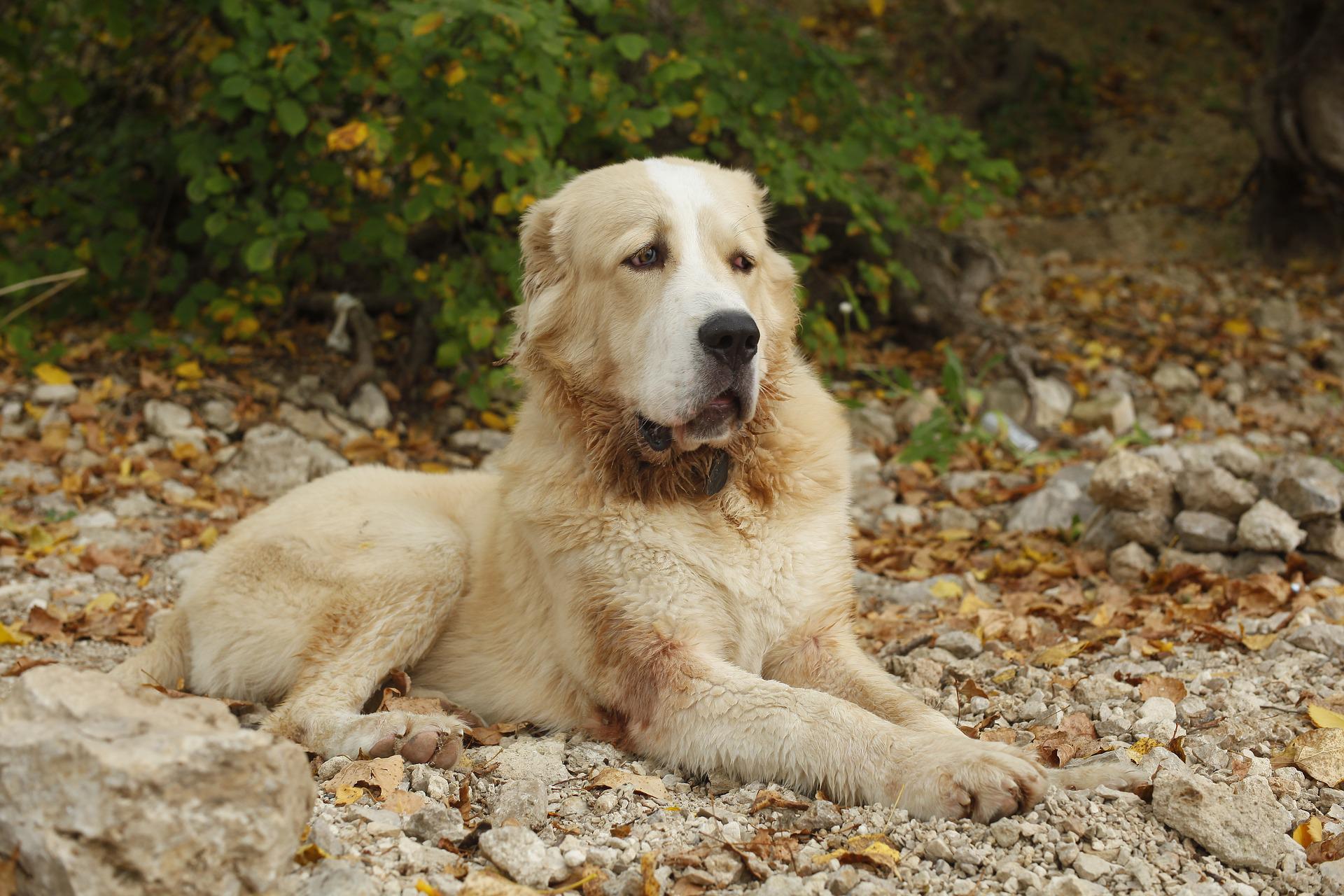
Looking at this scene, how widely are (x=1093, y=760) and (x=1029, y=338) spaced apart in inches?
230

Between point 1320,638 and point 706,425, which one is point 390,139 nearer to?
point 706,425

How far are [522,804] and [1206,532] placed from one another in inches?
124

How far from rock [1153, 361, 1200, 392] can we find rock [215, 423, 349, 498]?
523cm

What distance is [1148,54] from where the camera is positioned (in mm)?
12383

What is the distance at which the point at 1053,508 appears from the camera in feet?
16.9

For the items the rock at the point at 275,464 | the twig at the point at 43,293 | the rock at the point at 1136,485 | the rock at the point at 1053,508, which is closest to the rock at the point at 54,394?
the twig at the point at 43,293

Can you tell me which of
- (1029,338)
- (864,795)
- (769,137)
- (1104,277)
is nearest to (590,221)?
(864,795)

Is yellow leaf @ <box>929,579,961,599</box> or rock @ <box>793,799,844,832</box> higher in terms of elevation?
rock @ <box>793,799,844,832</box>

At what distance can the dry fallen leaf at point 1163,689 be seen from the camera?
10.3ft

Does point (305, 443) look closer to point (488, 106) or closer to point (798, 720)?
point (488, 106)

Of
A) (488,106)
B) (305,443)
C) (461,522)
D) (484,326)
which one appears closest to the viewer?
(461,522)

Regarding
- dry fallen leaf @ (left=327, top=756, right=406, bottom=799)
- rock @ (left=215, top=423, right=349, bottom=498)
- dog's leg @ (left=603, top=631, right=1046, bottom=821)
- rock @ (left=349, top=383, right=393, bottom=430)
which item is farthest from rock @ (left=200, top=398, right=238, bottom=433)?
dog's leg @ (left=603, top=631, right=1046, bottom=821)

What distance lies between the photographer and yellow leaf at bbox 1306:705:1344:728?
9.54 feet

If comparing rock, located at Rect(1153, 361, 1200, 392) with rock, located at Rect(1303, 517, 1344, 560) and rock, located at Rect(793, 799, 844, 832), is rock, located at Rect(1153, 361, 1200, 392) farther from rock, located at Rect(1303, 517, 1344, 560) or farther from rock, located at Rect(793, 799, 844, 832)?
rock, located at Rect(793, 799, 844, 832)
